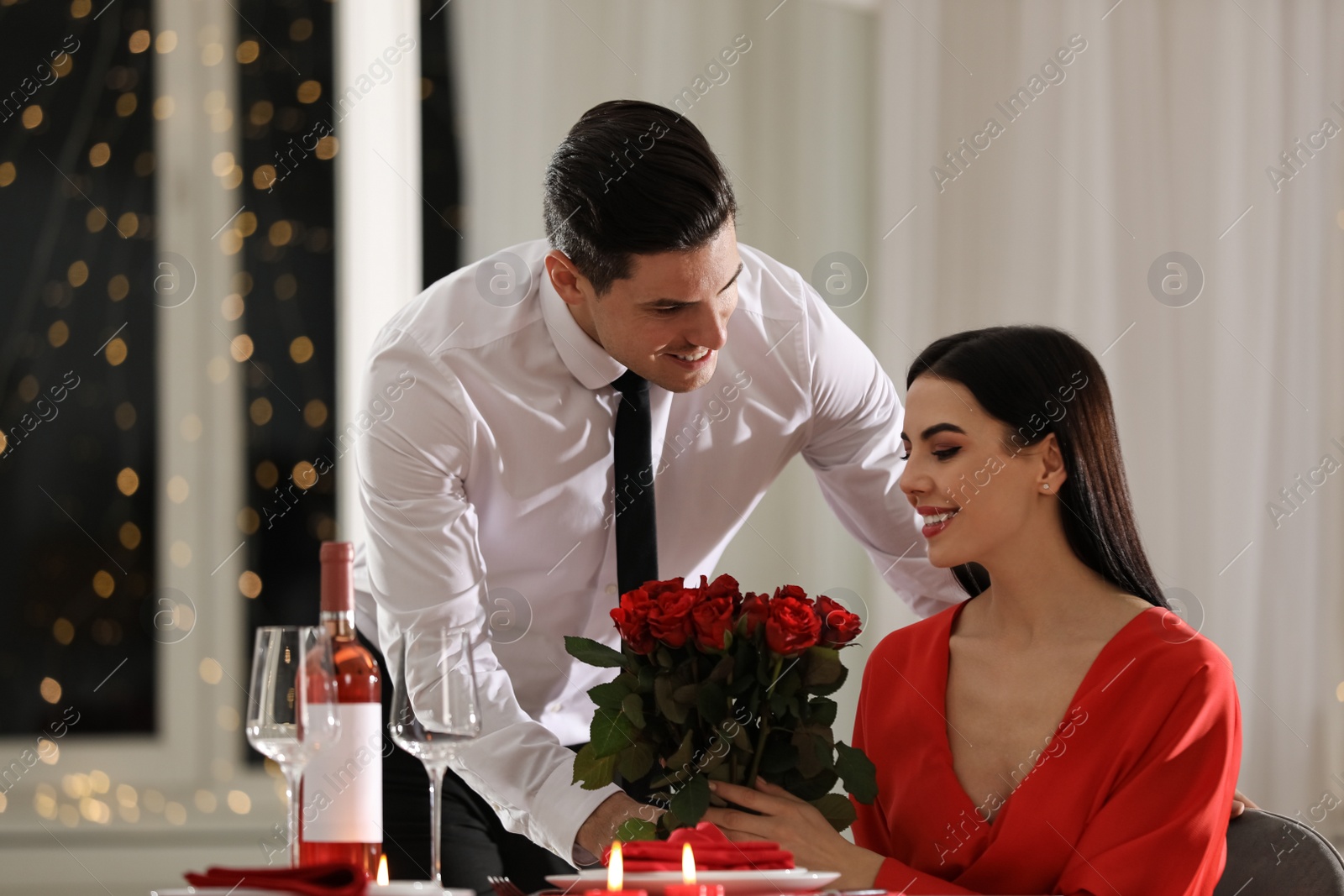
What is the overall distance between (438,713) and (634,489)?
2.84 feet

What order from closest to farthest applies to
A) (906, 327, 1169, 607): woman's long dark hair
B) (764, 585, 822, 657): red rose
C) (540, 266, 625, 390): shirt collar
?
(764, 585, 822, 657): red rose < (906, 327, 1169, 607): woman's long dark hair < (540, 266, 625, 390): shirt collar

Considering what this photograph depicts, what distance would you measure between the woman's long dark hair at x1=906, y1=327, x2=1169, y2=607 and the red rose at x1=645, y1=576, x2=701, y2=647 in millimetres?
620

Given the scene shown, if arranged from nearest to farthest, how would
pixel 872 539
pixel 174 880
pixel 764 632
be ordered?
pixel 764 632 → pixel 872 539 → pixel 174 880

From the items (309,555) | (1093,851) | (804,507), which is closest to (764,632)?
(1093,851)

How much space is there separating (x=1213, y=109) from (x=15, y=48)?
120 inches

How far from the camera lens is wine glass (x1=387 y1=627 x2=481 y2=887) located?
129 centimetres

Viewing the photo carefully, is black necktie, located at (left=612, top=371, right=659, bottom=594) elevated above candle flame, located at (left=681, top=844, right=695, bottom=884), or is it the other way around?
black necktie, located at (left=612, top=371, right=659, bottom=594)

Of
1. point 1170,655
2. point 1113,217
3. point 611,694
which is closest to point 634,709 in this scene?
point 611,694

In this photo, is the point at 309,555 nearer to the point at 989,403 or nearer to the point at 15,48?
the point at 15,48

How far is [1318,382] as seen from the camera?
3.34 m

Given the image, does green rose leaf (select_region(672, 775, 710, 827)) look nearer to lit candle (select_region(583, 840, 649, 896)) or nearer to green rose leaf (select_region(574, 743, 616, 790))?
green rose leaf (select_region(574, 743, 616, 790))

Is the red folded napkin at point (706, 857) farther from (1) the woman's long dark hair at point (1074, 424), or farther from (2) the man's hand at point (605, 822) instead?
(1) the woman's long dark hair at point (1074, 424)

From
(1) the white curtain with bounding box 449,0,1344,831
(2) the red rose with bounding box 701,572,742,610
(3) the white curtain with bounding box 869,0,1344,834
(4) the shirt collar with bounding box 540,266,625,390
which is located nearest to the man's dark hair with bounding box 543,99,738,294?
(4) the shirt collar with bounding box 540,266,625,390

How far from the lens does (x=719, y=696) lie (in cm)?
151
